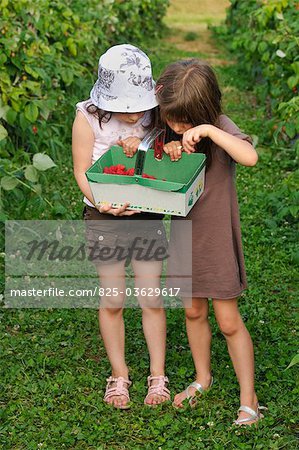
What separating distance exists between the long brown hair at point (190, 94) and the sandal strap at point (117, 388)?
105 centimetres

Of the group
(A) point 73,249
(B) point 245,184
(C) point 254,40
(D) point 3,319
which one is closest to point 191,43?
(C) point 254,40

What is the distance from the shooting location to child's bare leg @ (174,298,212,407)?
3.15 meters

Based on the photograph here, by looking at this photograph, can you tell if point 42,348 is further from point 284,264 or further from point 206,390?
point 284,264

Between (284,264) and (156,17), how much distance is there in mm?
8270

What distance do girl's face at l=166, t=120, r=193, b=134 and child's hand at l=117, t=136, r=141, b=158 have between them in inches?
6.3

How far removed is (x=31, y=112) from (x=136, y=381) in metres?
1.90

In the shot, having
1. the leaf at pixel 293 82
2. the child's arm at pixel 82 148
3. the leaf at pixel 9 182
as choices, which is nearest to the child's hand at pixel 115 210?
the child's arm at pixel 82 148

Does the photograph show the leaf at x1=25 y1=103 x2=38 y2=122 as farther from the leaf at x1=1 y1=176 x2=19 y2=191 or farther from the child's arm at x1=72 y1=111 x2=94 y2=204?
the child's arm at x1=72 y1=111 x2=94 y2=204

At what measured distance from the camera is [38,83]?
4980mm

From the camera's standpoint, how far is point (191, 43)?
1197cm

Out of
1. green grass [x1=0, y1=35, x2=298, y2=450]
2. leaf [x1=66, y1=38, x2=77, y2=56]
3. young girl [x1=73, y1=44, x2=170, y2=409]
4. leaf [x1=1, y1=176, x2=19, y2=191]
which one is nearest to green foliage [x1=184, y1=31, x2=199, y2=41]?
leaf [x1=66, y1=38, x2=77, y2=56]

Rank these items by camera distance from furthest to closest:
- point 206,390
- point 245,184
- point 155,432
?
point 245,184
point 206,390
point 155,432

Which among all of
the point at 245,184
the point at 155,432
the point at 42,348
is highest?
the point at 245,184

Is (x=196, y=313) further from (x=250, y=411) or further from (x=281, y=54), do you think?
(x=281, y=54)
